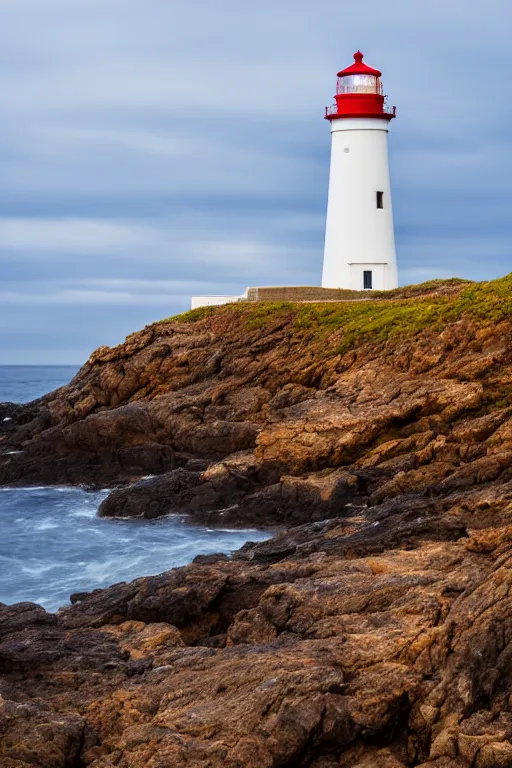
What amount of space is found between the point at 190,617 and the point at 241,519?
32.2ft

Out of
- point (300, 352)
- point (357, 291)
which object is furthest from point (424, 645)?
point (357, 291)

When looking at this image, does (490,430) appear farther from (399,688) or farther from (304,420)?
(399,688)

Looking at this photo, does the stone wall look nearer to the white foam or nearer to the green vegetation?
the green vegetation

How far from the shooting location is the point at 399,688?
455 inches

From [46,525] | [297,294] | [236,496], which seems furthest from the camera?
[297,294]

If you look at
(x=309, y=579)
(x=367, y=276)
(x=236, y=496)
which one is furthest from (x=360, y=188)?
(x=309, y=579)

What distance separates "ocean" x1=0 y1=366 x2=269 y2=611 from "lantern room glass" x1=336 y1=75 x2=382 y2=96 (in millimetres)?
21426

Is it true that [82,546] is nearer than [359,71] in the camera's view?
Yes

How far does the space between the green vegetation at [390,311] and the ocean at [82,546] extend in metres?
9.13

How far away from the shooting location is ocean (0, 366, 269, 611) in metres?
22.0

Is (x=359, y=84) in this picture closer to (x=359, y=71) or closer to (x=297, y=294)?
(x=359, y=71)

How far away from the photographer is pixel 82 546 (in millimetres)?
25281

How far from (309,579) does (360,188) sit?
3073cm

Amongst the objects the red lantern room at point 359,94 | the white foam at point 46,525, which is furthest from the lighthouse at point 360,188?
the white foam at point 46,525
